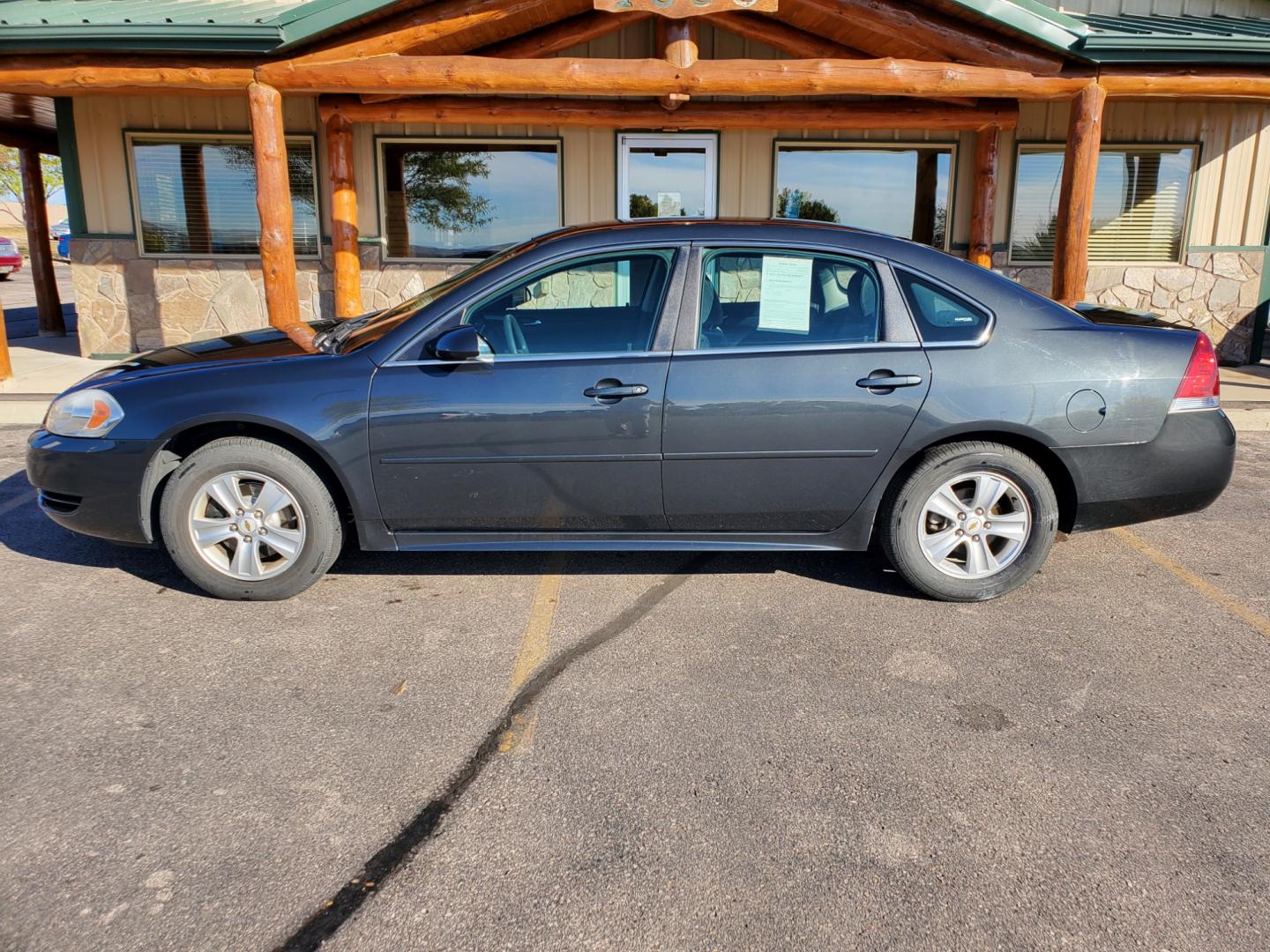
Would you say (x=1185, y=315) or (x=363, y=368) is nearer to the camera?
(x=363, y=368)

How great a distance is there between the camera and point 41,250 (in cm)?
1348

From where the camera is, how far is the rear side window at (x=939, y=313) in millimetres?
4039

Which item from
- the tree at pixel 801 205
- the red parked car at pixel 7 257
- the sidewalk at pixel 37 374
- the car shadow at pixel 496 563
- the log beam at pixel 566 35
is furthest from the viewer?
the red parked car at pixel 7 257

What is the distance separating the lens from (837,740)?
3049 mm

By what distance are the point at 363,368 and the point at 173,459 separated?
0.94 meters

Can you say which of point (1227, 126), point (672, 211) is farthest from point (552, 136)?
point (1227, 126)

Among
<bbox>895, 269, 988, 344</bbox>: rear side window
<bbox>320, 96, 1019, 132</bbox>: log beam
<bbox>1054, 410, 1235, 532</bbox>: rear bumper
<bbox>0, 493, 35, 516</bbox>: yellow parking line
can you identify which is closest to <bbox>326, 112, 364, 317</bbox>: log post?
<bbox>320, 96, 1019, 132</bbox>: log beam

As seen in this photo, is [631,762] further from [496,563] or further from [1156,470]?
[1156,470]

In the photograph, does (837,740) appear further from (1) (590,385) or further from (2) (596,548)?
(1) (590,385)

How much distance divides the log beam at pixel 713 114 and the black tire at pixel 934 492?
7134mm

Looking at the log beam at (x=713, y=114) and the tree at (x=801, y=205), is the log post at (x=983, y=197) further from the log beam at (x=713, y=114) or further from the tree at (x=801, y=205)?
the tree at (x=801, y=205)

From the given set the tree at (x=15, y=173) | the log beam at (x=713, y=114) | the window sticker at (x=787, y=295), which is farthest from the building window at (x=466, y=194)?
the tree at (x=15, y=173)

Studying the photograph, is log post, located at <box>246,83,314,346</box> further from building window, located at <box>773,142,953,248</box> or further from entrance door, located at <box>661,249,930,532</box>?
building window, located at <box>773,142,953,248</box>

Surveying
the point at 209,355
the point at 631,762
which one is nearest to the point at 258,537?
the point at 209,355
